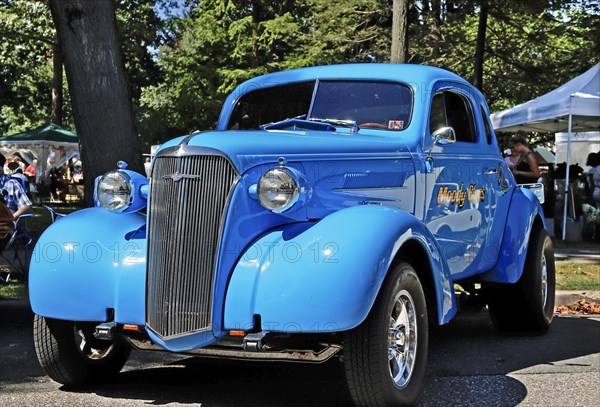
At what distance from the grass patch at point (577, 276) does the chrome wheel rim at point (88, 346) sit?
→ 18.8 feet

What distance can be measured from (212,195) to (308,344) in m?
0.91

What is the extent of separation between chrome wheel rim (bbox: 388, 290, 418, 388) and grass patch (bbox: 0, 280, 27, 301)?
4619 mm

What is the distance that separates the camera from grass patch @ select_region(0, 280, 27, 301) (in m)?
8.02

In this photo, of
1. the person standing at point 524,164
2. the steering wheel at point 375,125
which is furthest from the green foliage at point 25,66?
the steering wheel at point 375,125

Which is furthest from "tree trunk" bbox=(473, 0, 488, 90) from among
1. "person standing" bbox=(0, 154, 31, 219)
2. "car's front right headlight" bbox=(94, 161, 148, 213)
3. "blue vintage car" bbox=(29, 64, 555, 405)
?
"car's front right headlight" bbox=(94, 161, 148, 213)

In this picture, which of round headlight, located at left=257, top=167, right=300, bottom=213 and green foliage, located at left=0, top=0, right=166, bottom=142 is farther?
green foliage, located at left=0, top=0, right=166, bottom=142

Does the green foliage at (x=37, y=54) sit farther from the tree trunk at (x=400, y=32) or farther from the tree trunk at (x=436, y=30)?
the tree trunk at (x=436, y=30)

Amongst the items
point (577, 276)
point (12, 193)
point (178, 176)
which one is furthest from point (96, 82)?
point (577, 276)

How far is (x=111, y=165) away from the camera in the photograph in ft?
26.8

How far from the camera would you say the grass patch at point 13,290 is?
8016mm

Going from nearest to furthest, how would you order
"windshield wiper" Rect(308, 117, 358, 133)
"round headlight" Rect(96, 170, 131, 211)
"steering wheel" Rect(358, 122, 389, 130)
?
1. "round headlight" Rect(96, 170, 131, 211)
2. "windshield wiper" Rect(308, 117, 358, 133)
3. "steering wheel" Rect(358, 122, 389, 130)

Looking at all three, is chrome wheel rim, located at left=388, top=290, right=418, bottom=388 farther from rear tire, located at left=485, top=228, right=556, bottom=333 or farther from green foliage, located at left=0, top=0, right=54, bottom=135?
green foliage, located at left=0, top=0, right=54, bottom=135

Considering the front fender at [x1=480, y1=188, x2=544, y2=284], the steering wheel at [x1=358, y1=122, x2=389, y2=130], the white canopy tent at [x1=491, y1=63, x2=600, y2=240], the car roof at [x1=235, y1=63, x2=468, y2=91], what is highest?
the white canopy tent at [x1=491, y1=63, x2=600, y2=240]

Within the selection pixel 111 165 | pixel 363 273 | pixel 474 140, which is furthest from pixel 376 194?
pixel 111 165
